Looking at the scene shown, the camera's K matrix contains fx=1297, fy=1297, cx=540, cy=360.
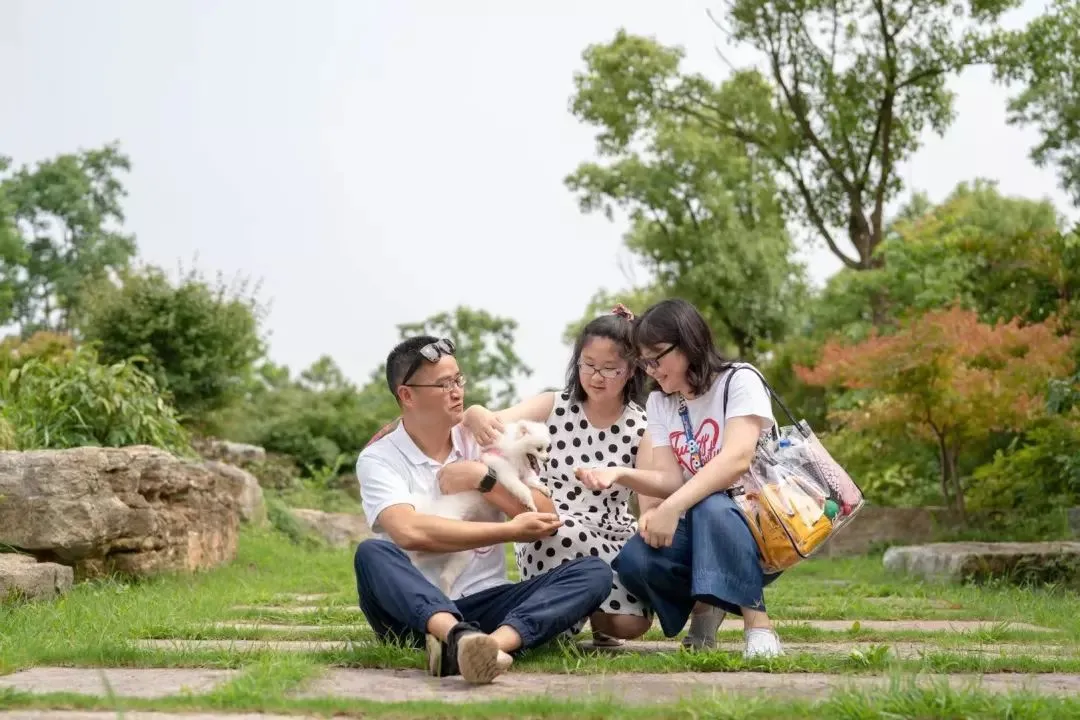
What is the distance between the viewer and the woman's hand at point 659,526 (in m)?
4.29

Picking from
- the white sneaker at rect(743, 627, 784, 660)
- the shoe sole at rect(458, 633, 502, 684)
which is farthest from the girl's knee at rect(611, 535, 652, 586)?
the shoe sole at rect(458, 633, 502, 684)

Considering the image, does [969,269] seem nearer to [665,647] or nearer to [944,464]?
[944,464]

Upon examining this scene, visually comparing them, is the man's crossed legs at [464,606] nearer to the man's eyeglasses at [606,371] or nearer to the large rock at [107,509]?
the man's eyeglasses at [606,371]

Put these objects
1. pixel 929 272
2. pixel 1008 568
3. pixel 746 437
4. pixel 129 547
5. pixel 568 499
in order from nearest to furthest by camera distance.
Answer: pixel 746 437, pixel 568 499, pixel 129 547, pixel 1008 568, pixel 929 272

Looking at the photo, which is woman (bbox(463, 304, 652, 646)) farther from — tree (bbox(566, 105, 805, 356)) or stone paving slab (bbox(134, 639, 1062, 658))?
tree (bbox(566, 105, 805, 356))

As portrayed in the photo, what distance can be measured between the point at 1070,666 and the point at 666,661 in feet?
4.24

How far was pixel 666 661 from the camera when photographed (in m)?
4.02

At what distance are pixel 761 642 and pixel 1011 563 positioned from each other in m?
4.53

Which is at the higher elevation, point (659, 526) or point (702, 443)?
point (702, 443)

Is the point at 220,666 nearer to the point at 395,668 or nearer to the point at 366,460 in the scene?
the point at 395,668

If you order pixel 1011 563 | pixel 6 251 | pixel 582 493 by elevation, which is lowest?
pixel 1011 563

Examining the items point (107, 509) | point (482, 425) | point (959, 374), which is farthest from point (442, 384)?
point (959, 374)

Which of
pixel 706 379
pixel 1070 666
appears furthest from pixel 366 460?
pixel 1070 666

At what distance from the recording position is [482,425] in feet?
14.9
